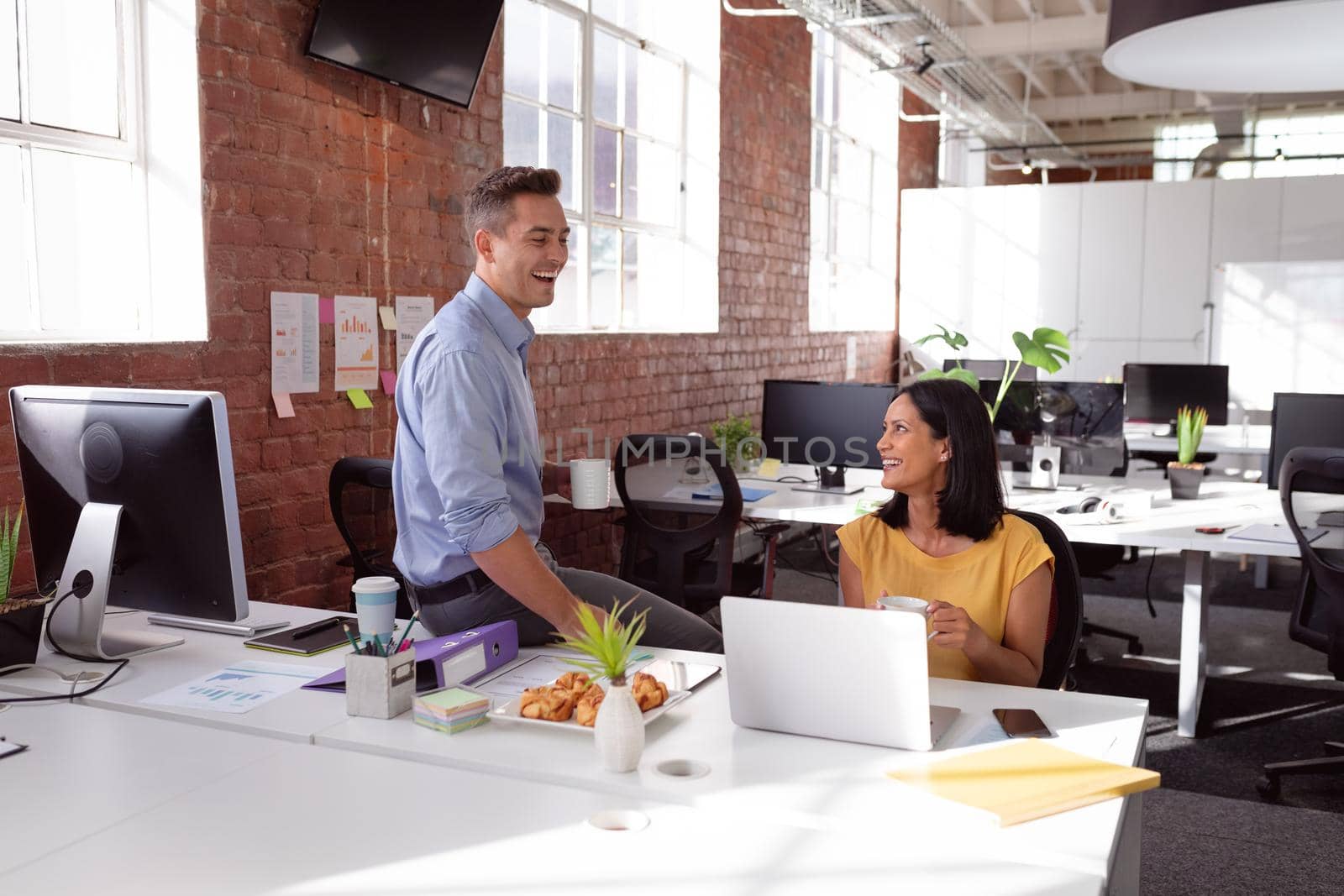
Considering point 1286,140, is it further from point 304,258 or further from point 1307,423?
point 304,258

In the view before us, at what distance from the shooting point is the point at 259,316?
11.5ft

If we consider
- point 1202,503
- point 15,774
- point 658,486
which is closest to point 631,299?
point 658,486

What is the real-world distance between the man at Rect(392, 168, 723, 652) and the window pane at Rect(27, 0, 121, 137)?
1.30 meters

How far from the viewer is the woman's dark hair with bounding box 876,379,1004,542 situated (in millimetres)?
2355

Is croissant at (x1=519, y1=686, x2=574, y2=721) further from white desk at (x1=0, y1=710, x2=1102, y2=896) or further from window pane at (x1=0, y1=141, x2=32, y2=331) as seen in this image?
window pane at (x1=0, y1=141, x2=32, y2=331)

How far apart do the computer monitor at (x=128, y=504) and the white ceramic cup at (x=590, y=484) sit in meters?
1.35

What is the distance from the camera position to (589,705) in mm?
1821

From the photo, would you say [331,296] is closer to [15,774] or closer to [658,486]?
[658,486]

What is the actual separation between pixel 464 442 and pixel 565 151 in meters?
3.42

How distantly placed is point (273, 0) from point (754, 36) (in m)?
4.01

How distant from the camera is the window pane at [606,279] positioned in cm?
575

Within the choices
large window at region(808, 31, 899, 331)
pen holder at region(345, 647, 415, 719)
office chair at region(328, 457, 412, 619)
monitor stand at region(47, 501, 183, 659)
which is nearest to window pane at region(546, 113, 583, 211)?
office chair at region(328, 457, 412, 619)

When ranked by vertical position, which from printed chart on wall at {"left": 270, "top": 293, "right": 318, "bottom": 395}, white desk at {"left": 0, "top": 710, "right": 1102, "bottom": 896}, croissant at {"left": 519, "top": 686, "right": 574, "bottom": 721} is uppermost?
printed chart on wall at {"left": 270, "top": 293, "right": 318, "bottom": 395}

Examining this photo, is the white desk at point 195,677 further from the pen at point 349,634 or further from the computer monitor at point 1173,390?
the computer monitor at point 1173,390
